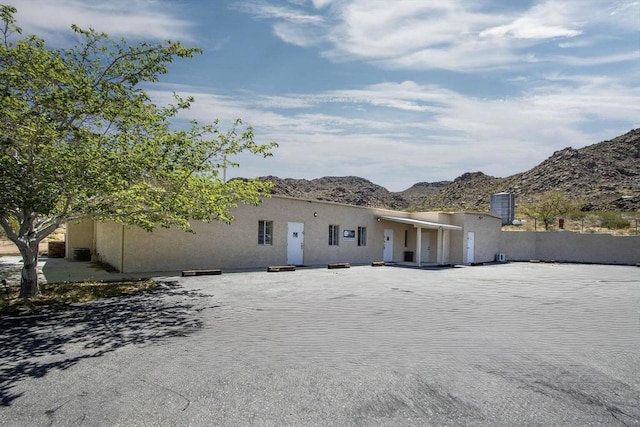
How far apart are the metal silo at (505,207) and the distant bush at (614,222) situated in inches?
278

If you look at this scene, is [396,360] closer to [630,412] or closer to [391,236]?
[630,412]

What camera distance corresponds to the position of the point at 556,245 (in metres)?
30.1

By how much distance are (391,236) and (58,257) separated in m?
18.8

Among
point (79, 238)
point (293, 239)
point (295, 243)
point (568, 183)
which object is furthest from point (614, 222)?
point (79, 238)

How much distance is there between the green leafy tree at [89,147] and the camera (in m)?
8.51

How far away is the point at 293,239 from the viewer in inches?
790

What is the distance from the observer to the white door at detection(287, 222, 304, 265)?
65.4 ft

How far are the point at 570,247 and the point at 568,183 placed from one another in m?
19.3

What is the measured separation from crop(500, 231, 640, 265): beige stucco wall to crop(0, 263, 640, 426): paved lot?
814 inches

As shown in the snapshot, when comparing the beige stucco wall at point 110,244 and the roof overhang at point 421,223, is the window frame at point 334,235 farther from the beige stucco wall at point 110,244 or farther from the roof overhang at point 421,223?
the beige stucco wall at point 110,244

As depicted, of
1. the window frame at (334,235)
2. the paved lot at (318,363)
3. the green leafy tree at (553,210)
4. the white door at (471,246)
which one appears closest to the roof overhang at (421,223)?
the white door at (471,246)

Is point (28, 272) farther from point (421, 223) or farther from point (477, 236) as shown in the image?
point (477, 236)

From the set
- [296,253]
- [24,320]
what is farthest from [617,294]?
[24,320]

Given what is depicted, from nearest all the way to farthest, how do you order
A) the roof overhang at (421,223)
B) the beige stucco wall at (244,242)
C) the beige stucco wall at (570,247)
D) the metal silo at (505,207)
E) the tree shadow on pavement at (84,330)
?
1. the tree shadow on pavement at (84,330)
2. the beige stucco wall at (244,242)
3. the roof overhang at (421,223)
4. the beige stucco wall at (570,247)
5. the metal silo at (505,207)
